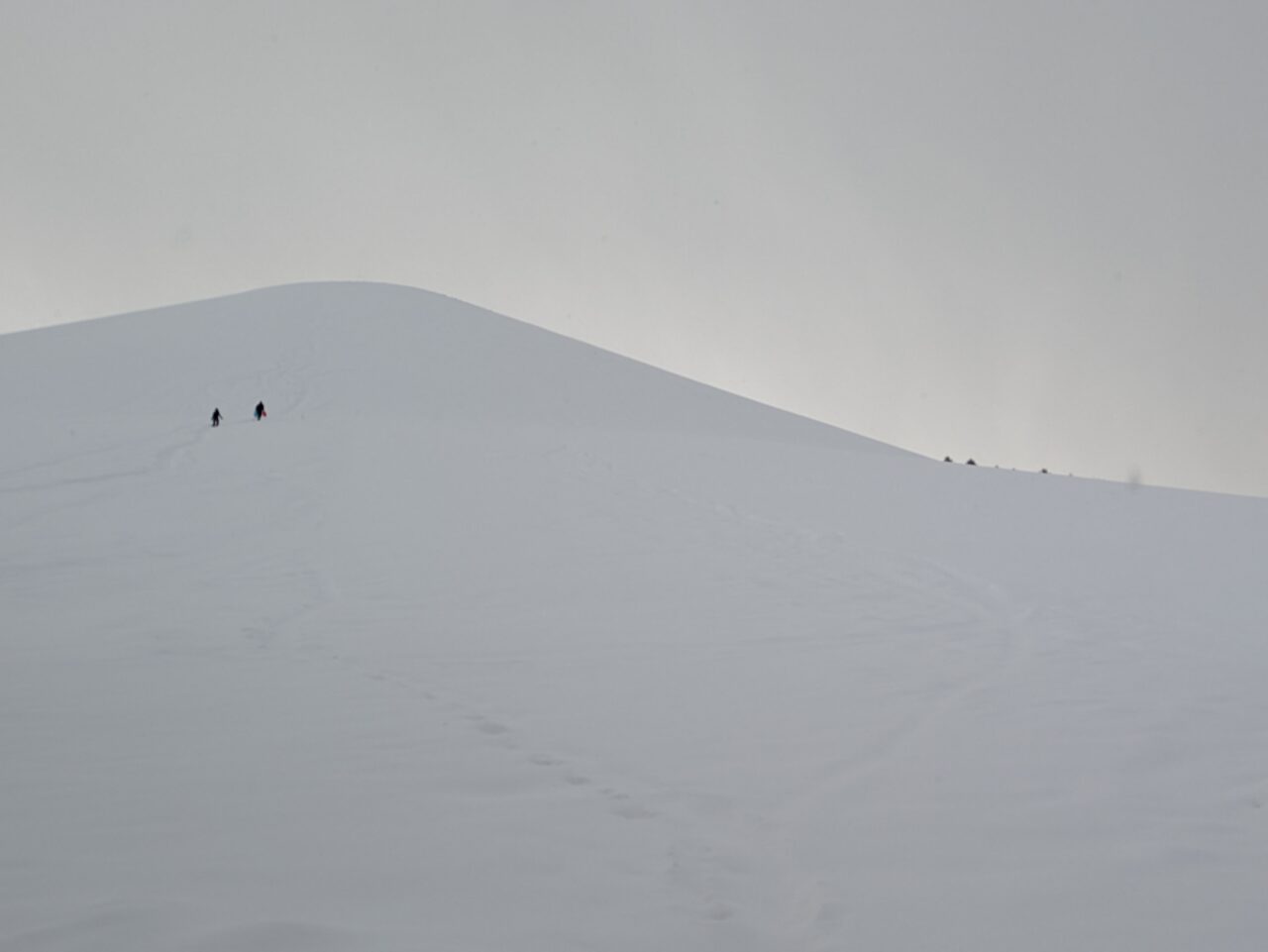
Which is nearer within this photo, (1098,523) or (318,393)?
(1098,523)

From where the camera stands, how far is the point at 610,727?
477cm

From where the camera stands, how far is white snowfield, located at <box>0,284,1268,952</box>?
292 centimetres

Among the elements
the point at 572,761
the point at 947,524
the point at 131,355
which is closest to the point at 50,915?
the point at 572,761

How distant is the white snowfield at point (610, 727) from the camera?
292cm

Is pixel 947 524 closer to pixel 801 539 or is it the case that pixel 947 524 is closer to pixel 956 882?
pixel 801 539

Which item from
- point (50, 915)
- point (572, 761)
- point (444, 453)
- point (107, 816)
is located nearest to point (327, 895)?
point (50, 915)

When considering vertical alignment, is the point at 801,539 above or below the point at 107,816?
above

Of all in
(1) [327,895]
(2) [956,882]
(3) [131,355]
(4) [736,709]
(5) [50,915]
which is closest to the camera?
(5) [50,915]

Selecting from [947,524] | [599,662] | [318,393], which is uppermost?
[318,393]

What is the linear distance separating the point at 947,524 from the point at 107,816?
1271 cm

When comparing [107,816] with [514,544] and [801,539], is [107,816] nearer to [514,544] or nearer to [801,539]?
[514,544]

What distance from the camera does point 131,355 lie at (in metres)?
33.3

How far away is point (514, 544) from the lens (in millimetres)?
11195

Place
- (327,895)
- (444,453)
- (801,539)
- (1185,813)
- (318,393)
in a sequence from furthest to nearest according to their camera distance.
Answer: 1. (318,393)
2. (444,453)
3. (801,539)
4. (1185,813)
5. (327,895)
